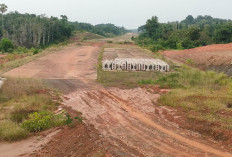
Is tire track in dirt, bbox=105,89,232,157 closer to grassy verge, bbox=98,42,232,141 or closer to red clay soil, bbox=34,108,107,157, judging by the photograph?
grassy verge, bbox=98,42,232,141

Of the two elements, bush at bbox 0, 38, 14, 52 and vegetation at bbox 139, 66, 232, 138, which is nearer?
vegetation at bbox 139, 66, 232, 138

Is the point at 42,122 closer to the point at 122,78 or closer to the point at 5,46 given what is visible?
the point at 122,78

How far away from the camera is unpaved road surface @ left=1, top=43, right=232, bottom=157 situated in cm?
601

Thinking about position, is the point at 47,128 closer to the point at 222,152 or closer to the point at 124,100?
the point at 124,100

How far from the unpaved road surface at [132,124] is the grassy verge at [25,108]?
0.83m

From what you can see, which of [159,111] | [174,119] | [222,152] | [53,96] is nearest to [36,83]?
[53,96]

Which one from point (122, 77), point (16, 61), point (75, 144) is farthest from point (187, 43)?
point (75, 144)

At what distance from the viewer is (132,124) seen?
25.2 ft

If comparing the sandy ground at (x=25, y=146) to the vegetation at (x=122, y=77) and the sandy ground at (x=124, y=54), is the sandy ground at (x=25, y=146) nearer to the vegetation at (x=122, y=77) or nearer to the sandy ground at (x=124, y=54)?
the vegetation at (x=122, y=77)

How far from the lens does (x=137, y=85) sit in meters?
12.6

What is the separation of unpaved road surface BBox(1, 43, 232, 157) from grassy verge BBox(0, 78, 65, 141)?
829 mm

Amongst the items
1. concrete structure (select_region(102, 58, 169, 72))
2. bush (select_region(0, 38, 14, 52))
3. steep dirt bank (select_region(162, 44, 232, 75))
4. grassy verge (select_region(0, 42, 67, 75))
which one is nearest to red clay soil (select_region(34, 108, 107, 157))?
concrete structure (select_region(102, 58, 169, 72))

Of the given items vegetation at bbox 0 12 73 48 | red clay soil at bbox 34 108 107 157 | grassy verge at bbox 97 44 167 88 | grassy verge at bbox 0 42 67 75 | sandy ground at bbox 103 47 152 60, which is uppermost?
vegetation at bbox 0 12 73 48

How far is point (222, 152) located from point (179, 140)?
107cm
